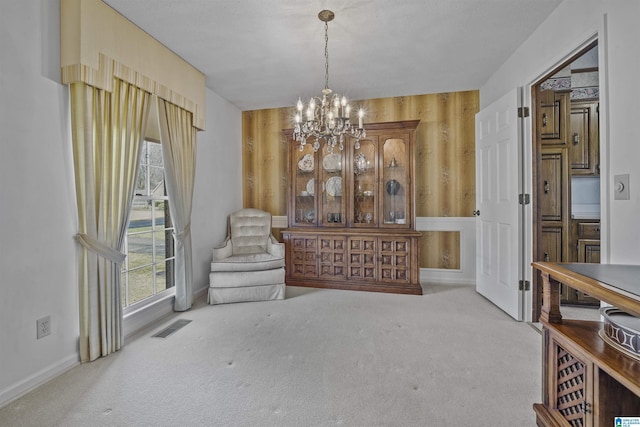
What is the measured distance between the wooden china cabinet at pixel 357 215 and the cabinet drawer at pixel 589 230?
5.46ft

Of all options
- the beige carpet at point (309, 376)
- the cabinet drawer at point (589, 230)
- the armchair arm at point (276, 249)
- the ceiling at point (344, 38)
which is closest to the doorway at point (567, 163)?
the cabinet drawer at point (589, 230)

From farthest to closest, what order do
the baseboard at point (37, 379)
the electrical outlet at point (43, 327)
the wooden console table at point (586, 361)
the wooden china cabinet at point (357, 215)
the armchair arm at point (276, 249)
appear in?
the wooden china cabinet at point (357, 215)
the armchair arm at point (276, 249)
the electrical outlet at point (43, 327)
the baseboard at point (37, 379)
the wooden console table at point (586, 361)

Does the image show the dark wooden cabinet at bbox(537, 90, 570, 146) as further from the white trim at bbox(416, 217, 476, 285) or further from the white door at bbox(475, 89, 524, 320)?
the white trim at bbox(416, 217, 476, 285)

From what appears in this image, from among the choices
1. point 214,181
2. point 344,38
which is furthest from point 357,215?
point 344,38

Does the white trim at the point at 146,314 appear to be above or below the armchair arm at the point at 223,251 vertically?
below

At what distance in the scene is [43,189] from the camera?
190 cm

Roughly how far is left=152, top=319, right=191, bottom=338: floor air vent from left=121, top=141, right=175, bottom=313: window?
14.3 inches

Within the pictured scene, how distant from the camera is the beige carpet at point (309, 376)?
A: 1564 millimetres

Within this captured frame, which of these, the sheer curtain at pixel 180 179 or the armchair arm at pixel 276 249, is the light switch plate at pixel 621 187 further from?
the sheer curtain at pixel 180 179

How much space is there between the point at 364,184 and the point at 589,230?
250 cm

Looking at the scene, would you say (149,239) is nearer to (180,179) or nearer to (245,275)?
(180,179)

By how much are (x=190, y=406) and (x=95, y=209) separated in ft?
4.94

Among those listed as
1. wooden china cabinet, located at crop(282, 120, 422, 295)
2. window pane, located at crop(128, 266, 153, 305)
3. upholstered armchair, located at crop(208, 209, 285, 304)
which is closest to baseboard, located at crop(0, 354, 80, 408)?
window pane, located at crop(128, 266, 153, 305)

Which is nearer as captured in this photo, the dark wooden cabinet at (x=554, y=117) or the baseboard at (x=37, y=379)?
the baseboard at (x=37, y=379)
